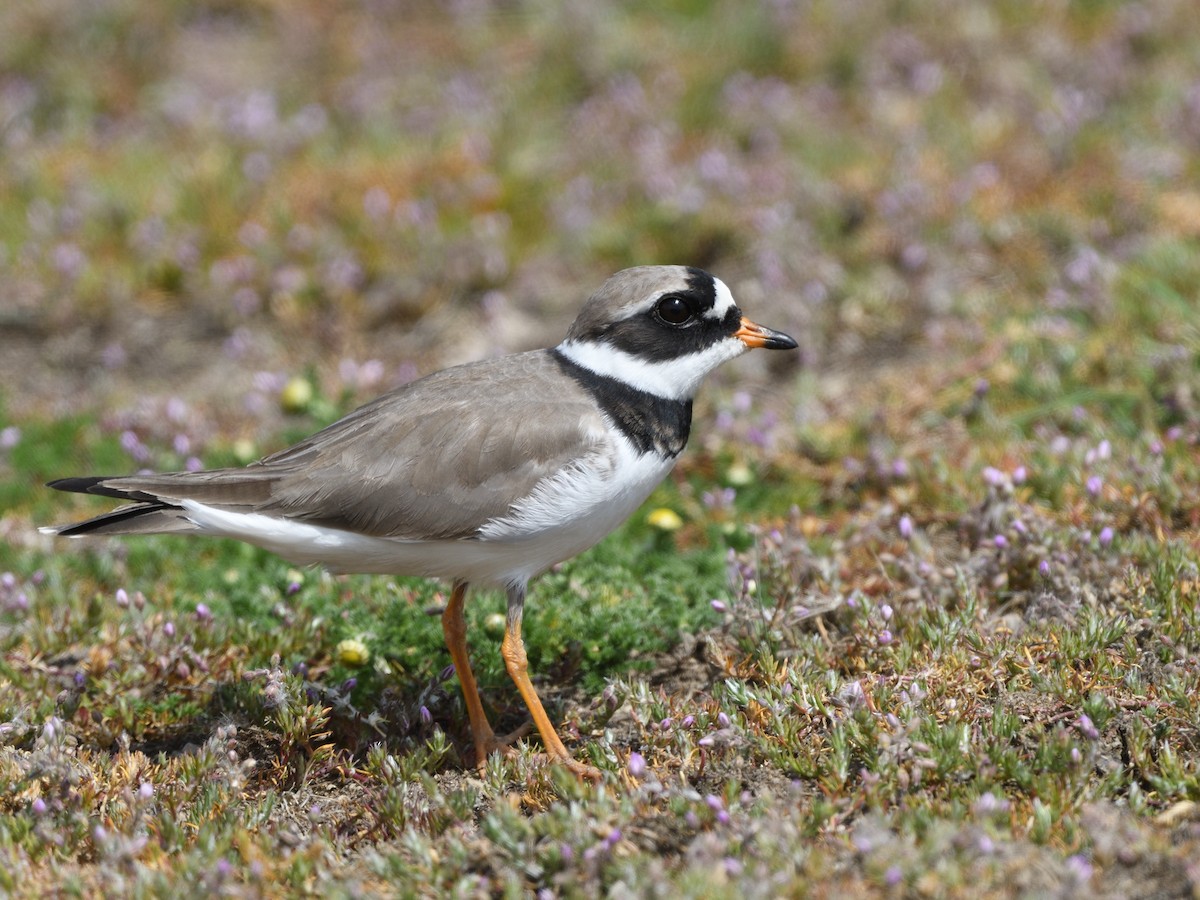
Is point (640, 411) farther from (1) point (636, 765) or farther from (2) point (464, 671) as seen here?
(1) point (636, 765)

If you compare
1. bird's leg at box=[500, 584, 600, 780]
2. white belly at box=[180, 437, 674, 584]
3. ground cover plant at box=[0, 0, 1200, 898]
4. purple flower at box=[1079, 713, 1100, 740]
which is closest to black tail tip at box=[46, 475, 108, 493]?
white belly at box=[180, 437, 674, 584]

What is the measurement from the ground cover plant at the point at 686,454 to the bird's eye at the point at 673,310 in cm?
125

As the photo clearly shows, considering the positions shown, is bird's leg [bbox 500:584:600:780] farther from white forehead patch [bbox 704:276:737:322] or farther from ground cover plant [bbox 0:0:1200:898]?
white forehead patch [bbox 704:276:737:322]

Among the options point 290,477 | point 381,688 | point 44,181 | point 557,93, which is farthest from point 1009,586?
point 44,181

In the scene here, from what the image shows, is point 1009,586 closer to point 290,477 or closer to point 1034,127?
point 290,477

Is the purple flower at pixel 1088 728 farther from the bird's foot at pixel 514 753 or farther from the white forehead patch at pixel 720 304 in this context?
the white forehead patch at pixel 720 304

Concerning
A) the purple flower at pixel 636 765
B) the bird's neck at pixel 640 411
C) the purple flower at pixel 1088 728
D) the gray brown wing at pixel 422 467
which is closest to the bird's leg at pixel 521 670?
the gray brown wing at pixel 422 467

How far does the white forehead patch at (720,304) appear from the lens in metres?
6.08

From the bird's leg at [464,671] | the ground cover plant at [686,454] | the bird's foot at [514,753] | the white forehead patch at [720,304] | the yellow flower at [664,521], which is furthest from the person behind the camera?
the yellow flower at [664,521]

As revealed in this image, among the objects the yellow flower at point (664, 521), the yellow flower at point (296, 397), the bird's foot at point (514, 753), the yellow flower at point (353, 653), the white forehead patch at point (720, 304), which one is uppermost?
the white forehead patch at point (720, 304)

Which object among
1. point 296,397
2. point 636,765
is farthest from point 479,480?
point 296,397

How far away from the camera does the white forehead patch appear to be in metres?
6.08

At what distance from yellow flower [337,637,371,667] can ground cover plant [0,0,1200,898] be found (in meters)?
0.02

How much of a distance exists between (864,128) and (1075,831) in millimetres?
8089
